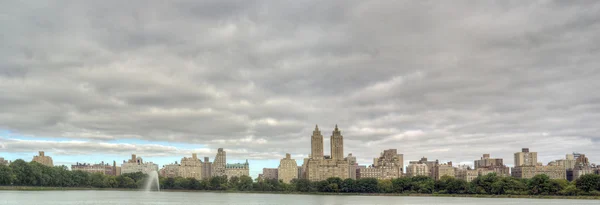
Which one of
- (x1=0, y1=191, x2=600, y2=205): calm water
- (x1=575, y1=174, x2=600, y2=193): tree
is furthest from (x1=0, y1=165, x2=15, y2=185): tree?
(x1=575, y1=174, x2=600, y2=193): tree

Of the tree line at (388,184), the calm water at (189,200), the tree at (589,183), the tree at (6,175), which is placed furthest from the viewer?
the tree at (6,175)

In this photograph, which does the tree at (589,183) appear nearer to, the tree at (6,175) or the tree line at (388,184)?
the tree line at (388,184)

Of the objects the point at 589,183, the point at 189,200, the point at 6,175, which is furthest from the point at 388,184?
the point at 6,175

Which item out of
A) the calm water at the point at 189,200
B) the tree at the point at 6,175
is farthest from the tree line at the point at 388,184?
the calm water at the point at 189,200

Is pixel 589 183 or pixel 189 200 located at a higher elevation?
pixel 589 183

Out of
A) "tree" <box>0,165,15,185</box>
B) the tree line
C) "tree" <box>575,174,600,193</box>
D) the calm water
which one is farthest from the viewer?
"tree" <box>0,165,15,185</box>

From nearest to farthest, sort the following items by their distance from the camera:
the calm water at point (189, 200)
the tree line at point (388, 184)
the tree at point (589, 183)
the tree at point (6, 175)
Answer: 1. the calm water at point (189, 200)
2. the tree at point (589, 183)
3. the tree line at point (388, 184)
4. the tree at point (6, 175)

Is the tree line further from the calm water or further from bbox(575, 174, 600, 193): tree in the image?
the calm water

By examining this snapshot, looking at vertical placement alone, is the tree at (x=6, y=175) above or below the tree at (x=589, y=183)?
above

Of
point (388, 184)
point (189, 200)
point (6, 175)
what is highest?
point (6, 175)

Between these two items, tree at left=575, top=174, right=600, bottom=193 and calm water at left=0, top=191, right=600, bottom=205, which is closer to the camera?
calm water at left=0, top=191, right=600, bottom=205

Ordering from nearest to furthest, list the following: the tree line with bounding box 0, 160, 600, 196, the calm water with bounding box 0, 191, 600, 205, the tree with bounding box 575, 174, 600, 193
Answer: the calm water with bounding box 0, 191, 600, 205 < the tree with bounding box 575, 174, 600, 193 < the tree line with bounding box 0, 160, 600, 196

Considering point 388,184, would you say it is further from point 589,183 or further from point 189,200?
point 189,200

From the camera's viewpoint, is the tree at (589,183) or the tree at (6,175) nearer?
the tree at (589,183)
